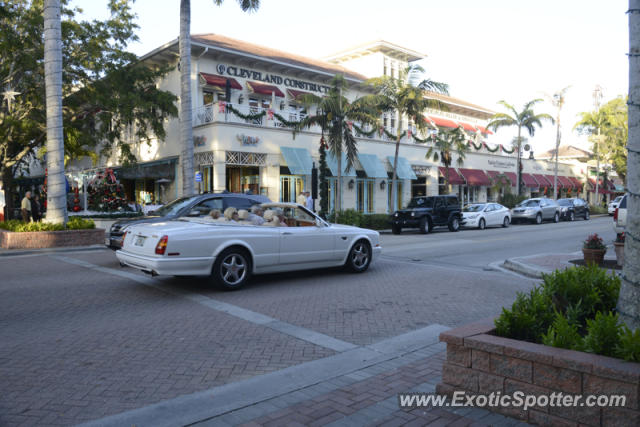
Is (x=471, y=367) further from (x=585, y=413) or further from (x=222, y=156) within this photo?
(x=222, y=156)

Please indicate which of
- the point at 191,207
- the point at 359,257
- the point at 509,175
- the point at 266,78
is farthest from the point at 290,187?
the point at 509,175

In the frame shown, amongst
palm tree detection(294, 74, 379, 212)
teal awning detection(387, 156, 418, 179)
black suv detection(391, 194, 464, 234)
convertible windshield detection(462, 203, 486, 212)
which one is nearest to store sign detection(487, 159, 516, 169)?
teal awning detection(387, 156, 418, 179)

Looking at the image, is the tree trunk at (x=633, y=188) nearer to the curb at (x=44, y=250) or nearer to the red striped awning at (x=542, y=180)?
the curb at (x=44, y=250)

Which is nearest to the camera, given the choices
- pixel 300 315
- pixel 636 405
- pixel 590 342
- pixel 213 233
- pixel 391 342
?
pixel 636 405

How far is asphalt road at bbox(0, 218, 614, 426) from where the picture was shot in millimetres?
4074

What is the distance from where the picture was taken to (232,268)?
811 cm

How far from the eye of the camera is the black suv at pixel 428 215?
2180 centimetres

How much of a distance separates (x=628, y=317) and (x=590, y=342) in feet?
1.78

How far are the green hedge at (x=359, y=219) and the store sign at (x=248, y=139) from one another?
592cm

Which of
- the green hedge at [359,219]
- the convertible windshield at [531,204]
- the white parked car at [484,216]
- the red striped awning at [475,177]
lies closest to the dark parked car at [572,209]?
the convertible windshield at [531,204]

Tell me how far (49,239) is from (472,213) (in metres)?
19.9

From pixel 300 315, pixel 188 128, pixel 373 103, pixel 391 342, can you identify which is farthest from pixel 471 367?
pixel 373 103

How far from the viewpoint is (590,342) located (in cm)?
330

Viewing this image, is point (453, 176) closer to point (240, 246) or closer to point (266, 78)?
point (266, 78)
